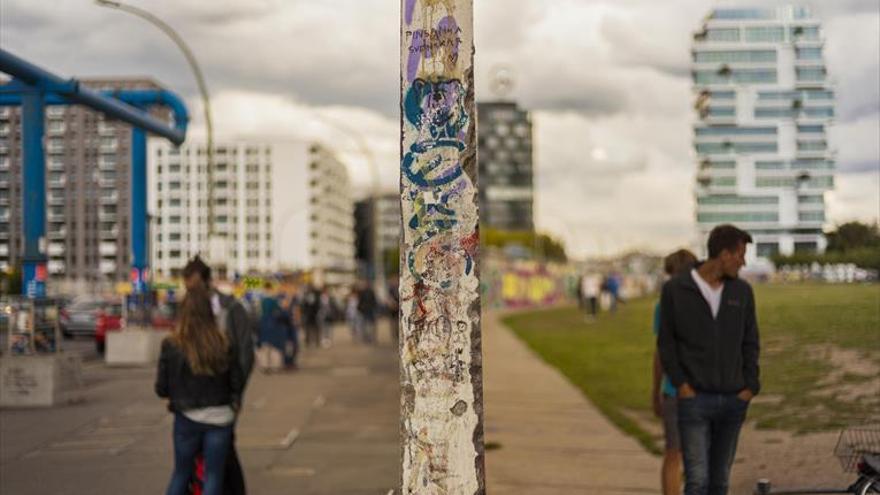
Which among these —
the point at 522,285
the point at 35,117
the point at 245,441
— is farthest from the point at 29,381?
the point at 522,285

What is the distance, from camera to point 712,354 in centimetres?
604

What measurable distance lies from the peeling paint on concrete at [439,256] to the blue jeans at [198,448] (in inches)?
81.9

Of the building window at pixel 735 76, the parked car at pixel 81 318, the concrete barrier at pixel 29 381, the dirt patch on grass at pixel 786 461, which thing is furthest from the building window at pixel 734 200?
the parked car at pixel 81 318

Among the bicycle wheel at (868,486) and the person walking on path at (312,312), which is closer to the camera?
the bicycle wheel at (868,486)

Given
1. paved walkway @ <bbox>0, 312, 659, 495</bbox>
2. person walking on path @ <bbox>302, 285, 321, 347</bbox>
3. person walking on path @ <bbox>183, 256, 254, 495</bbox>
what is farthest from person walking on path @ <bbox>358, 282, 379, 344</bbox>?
person walking on path @ <bbox>183, 256, 254, 495</bbox>

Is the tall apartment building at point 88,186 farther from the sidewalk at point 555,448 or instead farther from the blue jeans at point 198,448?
the blue jeans at point 198,448

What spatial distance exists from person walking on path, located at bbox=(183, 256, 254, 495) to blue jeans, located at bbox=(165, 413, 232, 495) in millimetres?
179

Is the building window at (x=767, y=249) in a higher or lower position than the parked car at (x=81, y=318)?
higher

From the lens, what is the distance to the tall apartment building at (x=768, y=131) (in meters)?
12.6

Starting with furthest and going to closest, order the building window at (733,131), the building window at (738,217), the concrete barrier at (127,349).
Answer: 1. the concrete barrier at (127,349)
2. the building window at (738,217)
3. the building window at (733,131)

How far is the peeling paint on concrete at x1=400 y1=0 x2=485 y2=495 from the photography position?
15.0ft

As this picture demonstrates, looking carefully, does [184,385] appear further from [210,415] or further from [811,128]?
[811,128]

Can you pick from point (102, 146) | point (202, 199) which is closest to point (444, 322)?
point (102, 146)

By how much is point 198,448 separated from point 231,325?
2.28 ft
